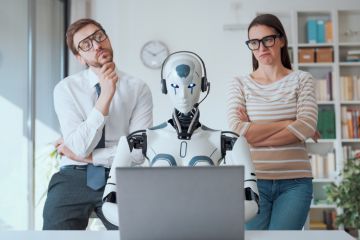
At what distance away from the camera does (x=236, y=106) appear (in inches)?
73.2

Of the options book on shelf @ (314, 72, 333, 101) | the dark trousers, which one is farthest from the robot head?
book on shelf @ (314, 72, 333, 101)

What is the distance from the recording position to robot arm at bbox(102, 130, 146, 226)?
1393mm

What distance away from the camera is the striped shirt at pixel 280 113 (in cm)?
175

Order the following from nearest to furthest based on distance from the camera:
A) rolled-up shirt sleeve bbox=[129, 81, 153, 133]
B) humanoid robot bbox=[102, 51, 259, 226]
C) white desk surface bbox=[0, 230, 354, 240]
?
white desk surface bbox=[0, 230, 354, 240]
humanoid robot bbox=[102, 51, 259, 226]
rolled-up shirt sleeve bbox=[129, 81, 153, 133]

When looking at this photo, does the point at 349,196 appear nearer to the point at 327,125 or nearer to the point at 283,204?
the point at 327,125

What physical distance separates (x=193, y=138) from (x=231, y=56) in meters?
3.28

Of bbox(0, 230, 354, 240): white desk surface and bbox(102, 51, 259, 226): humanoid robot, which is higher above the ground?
bbox(102, 51, 259, 226): humanoid robot

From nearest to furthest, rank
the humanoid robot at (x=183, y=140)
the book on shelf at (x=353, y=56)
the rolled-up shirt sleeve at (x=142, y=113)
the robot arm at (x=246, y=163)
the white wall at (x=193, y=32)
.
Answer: the robot arm at (x=246, y=163) → the humanoid robot at (x=183, y=140) → the rolled-up shirt sleeve at (x=142, y=113) → the book on shelf at (x=353, y=56) → the white wall at (x=193, y=32)

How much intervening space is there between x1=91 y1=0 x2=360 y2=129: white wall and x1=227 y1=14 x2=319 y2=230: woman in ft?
9.00

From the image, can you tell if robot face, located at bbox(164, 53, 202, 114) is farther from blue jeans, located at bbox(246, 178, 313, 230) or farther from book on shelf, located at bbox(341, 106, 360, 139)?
book on shelf, located at bbox(341, 106, 360, 139)

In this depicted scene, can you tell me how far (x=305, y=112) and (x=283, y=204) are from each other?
14.4 inches

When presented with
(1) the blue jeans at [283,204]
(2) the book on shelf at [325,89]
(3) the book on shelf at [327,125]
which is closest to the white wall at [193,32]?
(2) the book on shelf at [325,89]

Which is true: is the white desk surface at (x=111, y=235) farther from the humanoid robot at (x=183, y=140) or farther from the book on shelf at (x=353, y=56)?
the book on shelf at (x=353, y=56)

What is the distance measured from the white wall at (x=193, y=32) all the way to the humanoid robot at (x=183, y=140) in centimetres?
311
